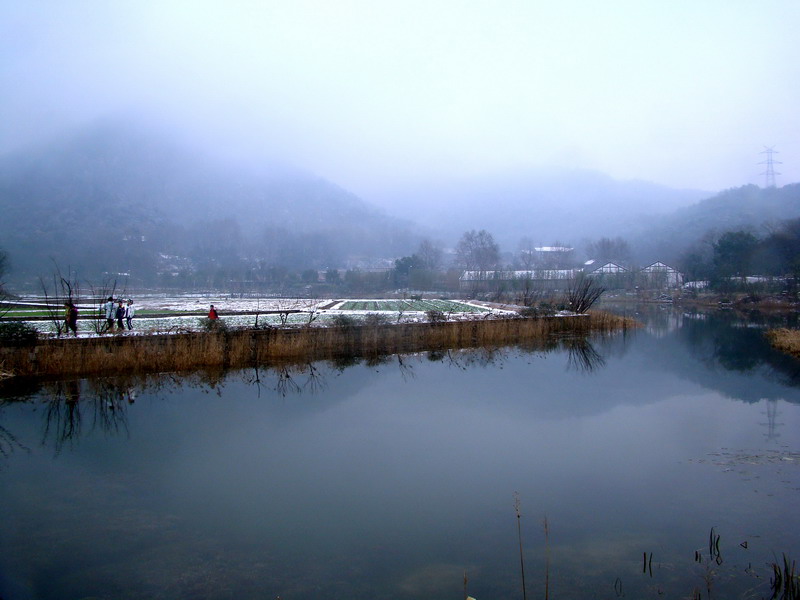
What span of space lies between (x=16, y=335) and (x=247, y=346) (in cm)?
644

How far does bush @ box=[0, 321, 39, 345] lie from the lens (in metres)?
16.2

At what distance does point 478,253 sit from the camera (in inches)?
3312

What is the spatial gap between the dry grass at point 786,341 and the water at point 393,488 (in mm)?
6458

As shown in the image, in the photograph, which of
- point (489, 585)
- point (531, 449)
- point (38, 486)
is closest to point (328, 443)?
point (531, 449)

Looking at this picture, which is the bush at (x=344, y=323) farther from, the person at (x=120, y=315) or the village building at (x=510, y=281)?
the village building at (x=510, y=281)

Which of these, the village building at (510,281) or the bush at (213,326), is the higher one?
the village building at (510,281)

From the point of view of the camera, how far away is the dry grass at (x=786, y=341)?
20.9 m

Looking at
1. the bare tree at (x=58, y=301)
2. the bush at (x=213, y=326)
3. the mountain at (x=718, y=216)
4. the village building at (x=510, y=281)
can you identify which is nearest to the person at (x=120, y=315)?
the bare tree at (x=58, y=301)

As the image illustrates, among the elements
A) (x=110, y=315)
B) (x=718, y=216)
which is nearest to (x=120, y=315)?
(x=110, y=315)

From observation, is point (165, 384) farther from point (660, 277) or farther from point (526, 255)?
point (526, 255)

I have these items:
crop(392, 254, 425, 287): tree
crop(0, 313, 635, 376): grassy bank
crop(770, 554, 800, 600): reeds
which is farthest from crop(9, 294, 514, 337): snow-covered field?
crop(392, 254, 425, 287): tree

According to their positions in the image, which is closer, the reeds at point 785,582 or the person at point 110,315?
the reeds at point 785,582

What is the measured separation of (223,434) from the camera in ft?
37.0

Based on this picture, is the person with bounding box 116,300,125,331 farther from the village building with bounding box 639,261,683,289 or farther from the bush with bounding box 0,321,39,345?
the village building with bounding box 639,261,683,289
